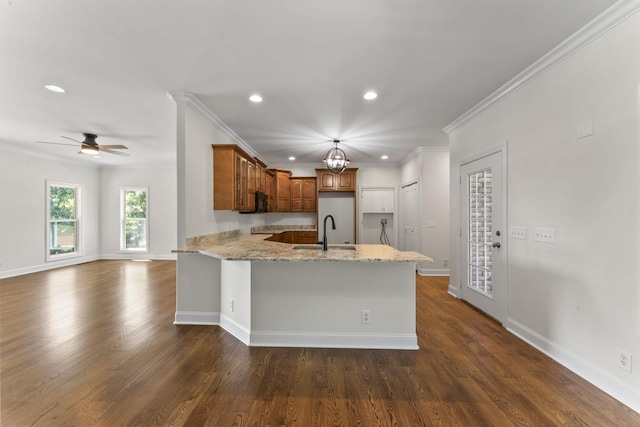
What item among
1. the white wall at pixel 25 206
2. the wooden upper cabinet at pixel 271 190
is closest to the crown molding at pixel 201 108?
the wooden upper cabinet at pixel 271 190

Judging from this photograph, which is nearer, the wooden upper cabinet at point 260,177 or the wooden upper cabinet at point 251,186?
the wooden upper cabinet at point 251,186

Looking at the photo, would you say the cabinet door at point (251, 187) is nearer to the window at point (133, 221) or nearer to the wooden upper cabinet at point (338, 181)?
the wooden upper cabinet at point (338, 181)

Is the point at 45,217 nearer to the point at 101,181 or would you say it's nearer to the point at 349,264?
the point at 101,181

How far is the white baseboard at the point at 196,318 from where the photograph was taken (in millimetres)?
3230

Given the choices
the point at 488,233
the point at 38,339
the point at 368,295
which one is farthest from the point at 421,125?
the point at 38,339

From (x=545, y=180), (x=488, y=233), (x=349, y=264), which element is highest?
(x=545, y=180)

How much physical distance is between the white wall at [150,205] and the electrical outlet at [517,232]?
7.58m

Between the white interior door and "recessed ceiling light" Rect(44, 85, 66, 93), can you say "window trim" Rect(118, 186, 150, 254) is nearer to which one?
"recessed ceiling light" Rect(44, 85, 66, 93)

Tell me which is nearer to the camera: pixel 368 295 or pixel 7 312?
pixel 368 295

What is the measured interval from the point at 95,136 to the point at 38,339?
3.48 metres

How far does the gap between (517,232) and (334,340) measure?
2.24 meters

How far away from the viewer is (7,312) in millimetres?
3510

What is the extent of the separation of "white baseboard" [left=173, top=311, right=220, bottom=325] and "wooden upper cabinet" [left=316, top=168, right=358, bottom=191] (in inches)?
167

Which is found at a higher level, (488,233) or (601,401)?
(488,233)
